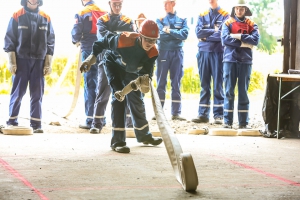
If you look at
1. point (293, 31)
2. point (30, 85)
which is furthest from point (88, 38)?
point (293, 31)

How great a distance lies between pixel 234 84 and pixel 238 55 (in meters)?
0.48

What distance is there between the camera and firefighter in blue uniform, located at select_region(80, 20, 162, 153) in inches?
279

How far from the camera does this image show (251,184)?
5.62 metres

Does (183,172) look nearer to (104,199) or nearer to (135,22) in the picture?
(104,199)

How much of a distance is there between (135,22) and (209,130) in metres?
2.17

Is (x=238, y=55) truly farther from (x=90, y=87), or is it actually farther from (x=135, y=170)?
(x=135, y=170)

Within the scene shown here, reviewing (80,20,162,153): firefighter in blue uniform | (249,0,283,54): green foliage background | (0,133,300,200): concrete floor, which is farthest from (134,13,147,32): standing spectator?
(249,0,283,54): green foliage background

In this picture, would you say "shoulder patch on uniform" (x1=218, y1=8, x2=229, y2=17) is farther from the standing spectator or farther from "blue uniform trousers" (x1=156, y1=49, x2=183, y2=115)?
the standing spectator

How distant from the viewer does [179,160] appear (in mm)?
5434

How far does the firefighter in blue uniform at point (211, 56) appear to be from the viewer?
10906mm

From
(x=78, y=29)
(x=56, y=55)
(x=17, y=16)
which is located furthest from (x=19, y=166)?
(x=56, y=55)

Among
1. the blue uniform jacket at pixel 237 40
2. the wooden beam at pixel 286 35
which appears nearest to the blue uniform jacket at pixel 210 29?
the blue uniform jacket at pixel 237 40

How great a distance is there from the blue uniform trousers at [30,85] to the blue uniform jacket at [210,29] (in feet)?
9.60

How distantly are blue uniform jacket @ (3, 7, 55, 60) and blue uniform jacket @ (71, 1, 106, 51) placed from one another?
0.71 m
